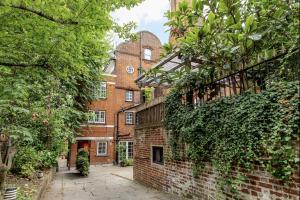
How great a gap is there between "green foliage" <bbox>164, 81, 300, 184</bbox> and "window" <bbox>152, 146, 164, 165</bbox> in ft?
6.91

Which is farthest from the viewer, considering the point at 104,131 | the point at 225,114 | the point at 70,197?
the point at 104,131

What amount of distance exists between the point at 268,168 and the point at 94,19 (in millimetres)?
3694

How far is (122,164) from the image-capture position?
700 inches

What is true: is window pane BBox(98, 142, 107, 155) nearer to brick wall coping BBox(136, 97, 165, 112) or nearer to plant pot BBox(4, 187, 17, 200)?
brick wall coping BBox(136, 97, 165, 112)

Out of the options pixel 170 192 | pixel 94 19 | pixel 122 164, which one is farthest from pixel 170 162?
pixel 122 164

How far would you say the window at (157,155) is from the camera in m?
7.61

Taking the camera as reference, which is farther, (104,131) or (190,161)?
(104,131)

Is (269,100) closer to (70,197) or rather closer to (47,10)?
(47,10)

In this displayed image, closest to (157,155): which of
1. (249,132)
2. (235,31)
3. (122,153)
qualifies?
(249,132)

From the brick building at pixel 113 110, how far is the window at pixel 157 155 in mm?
10537

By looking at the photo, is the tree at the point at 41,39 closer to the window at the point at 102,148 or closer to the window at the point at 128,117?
the window at the point at 102,148

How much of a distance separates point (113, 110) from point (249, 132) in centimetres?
1700

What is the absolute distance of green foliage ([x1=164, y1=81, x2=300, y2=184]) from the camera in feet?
10.6

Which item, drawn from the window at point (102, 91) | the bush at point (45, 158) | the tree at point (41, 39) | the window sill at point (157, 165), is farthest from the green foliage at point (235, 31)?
the window at point (102, 91)
